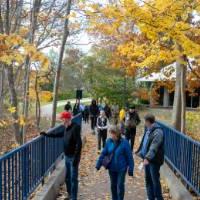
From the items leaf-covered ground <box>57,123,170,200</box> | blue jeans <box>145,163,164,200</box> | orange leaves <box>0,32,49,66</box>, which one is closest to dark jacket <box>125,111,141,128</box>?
leaf-covered ground <box>57,123,170,200</box>

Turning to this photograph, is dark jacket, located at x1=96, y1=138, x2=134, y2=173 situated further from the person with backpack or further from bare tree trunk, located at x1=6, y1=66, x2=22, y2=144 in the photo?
the person with backpack

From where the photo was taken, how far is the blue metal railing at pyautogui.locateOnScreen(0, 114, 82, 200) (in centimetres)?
525

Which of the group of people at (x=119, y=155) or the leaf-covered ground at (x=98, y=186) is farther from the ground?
the group of people at (x=119, y=155)

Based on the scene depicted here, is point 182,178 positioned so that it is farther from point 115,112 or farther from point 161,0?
point 115,112

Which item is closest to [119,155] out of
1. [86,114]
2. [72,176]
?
[72,176]

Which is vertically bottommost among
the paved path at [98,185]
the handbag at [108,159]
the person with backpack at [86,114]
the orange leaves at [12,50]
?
the paved path at [98,185]

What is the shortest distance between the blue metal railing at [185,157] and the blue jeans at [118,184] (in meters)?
1.31

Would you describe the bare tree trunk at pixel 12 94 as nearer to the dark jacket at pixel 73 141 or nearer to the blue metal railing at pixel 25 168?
the blue metal railing at pixel 25 168

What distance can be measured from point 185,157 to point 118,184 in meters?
1.84

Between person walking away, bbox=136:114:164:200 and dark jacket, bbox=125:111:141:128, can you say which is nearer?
person walking away, bbox=136:114:164:200

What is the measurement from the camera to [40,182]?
7629 millimetres

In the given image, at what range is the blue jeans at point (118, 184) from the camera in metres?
6.97

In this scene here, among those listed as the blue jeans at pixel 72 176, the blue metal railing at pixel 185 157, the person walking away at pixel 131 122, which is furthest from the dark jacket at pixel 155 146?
the person walking away at pixel 131 122

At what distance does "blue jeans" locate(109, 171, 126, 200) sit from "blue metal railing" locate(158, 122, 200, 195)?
131 cm
